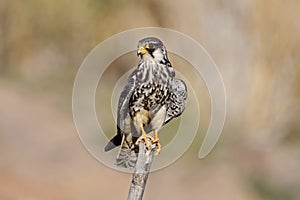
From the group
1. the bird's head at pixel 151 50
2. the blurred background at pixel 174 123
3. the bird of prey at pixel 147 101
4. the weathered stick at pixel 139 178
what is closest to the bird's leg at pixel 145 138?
the bird of prey at pixel 147 101

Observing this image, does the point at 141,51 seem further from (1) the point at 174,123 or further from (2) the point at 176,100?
(1) the point at 174,123

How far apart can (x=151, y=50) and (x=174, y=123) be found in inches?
141

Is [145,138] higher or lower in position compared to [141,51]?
lower

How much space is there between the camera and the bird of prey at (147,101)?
3078 millimetres

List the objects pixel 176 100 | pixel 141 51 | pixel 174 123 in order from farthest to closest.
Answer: pixel 174 123 → pixel 176 100 → pixel 141 51

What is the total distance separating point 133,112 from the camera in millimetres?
3184

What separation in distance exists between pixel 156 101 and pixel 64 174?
4.24m

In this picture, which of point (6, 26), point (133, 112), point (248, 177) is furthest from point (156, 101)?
point (6, 26)

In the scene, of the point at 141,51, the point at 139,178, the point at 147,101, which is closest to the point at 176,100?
the point at 147,101

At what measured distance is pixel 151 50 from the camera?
3.07m

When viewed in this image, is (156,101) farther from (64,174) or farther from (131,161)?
(64,174)

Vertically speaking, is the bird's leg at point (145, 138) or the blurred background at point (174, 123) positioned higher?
the blurred background at point (174, 123)

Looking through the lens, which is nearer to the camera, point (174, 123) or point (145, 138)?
point (145, 138)

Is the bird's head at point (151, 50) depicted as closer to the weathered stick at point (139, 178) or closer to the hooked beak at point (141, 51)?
the hooked beak at point (141, 51)
